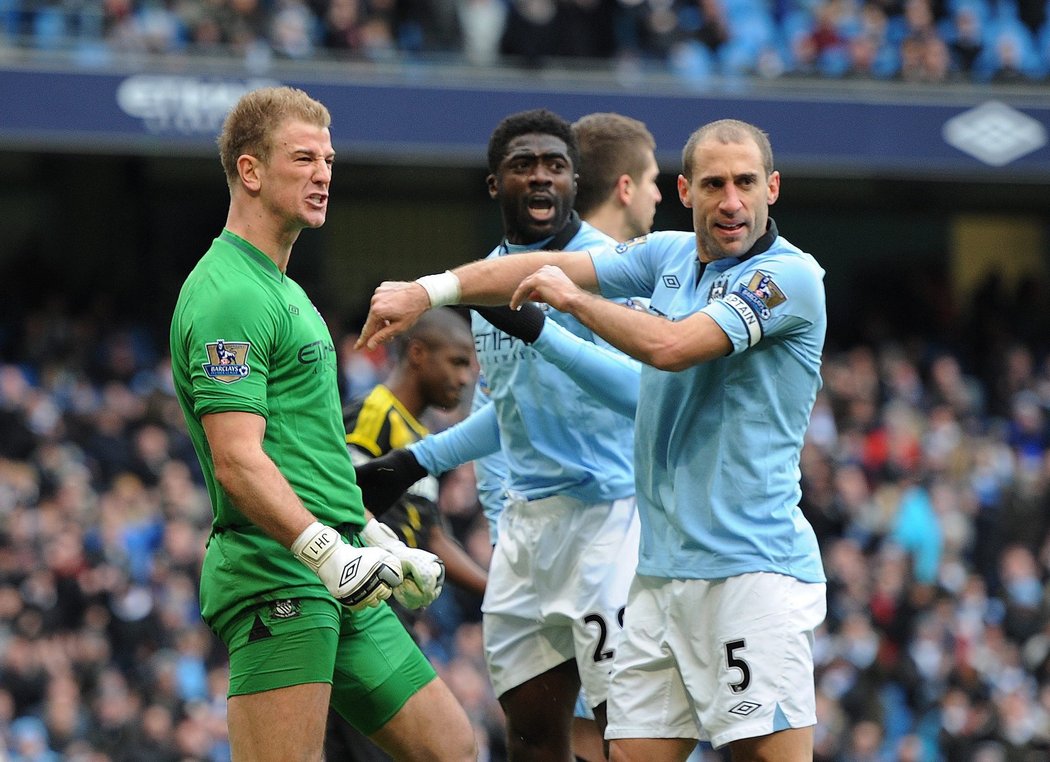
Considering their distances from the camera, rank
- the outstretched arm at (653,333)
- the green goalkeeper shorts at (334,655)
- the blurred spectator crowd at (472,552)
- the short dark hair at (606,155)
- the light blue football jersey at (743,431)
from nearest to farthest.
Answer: the green goalkeeper shorts at (334,655), the outstretched arm at (653,333), the light blue football jersey at (743,431), the short dark hair at (606,155), the blurred spectator crowd at (472,552)

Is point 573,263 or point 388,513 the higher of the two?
point 573,263

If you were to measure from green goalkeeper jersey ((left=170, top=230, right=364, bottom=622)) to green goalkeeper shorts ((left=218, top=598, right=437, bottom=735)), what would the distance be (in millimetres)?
64

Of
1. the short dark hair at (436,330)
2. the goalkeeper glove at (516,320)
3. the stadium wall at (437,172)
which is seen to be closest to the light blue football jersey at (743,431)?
the goalkeeper glove at (516,320)

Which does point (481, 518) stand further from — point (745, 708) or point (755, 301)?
point (755, 301)

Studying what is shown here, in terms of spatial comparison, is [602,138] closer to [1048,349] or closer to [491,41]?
[491,41]

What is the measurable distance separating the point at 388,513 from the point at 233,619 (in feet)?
6.83

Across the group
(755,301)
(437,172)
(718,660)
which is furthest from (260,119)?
(437,172)

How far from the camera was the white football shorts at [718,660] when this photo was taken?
508cm

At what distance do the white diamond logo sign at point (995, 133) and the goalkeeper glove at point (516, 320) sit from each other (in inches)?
610

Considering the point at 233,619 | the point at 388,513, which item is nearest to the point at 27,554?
the point at 388,513

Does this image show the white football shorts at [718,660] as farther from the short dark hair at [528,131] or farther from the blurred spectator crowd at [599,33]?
the blurred spectator crowd at [599,33]

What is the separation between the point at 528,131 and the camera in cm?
643

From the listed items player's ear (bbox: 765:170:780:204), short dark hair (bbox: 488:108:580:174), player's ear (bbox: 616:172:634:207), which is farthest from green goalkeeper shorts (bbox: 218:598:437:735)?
player's ear (bbox: 616:172:634:207)

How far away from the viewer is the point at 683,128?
745 inches
